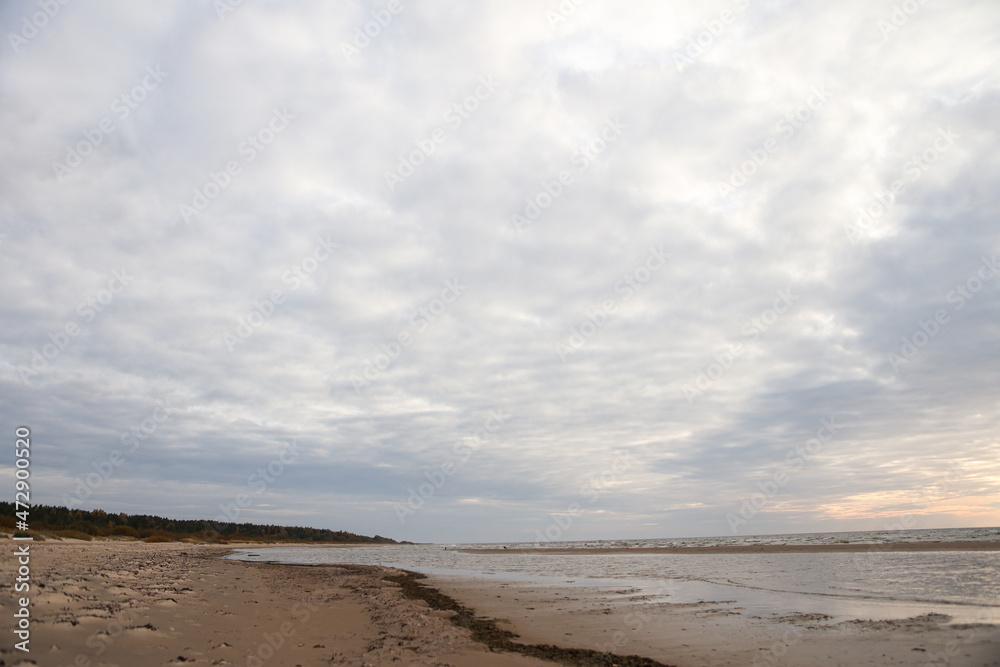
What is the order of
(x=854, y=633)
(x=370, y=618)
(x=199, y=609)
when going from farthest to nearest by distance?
1. (x=370, y=618)
2. (x=199, y=609)
3. (x=854, y=633)

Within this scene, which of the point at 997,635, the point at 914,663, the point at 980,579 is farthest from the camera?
the point at 980,579

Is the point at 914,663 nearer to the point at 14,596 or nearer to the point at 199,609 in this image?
the point at 199,609

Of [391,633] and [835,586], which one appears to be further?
[835,586]

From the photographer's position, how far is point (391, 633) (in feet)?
43.1

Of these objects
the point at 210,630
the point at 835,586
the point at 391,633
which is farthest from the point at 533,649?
the point at 835,586

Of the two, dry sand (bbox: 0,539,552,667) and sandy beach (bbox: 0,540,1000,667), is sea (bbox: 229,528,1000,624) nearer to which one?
sandy beach (bbox: 0,540,1000,667)

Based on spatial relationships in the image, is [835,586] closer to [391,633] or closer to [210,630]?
[391,633]

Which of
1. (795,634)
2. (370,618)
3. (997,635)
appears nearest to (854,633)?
(795,634)

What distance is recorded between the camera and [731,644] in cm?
1216

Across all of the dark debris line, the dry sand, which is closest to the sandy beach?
the dry sand

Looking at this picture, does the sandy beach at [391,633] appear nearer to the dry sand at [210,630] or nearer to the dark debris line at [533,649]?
the dry sand at [210,630]

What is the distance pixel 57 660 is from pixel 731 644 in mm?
13322

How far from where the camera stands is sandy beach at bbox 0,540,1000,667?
9320 mm

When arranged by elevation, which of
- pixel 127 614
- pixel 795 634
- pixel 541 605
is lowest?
pixel 541 605
